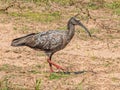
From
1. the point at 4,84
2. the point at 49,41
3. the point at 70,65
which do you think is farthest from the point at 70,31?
the point at 4,84

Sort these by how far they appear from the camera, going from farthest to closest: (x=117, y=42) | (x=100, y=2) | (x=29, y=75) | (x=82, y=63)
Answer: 1. (x=100, y=2)
2. (x=117, y=42)
3. (x=82, y=63)
4. (x=29, y=75)

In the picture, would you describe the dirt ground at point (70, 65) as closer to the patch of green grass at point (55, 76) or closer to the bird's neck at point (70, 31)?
the patch of green grass at point (55, 76)

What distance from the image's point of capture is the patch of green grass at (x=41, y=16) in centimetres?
2069

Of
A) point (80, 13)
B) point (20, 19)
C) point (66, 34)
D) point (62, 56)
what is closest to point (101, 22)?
point (80, 13)

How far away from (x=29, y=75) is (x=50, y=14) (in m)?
8.77

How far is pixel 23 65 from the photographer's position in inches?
565

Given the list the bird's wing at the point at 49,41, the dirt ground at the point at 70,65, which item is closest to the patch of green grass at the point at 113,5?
the dirt ground at the point at 70,65

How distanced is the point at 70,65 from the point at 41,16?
6.88m

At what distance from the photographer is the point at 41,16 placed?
2130cm

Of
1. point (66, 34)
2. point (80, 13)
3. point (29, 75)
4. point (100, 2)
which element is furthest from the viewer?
point (100, 2)

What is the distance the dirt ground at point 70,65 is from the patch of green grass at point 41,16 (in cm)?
156

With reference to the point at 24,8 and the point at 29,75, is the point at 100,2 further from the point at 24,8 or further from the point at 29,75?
the point at 29,75

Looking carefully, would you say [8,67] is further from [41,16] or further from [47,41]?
[41,16]

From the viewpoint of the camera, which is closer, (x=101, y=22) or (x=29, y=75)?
(x=29, y=75)
